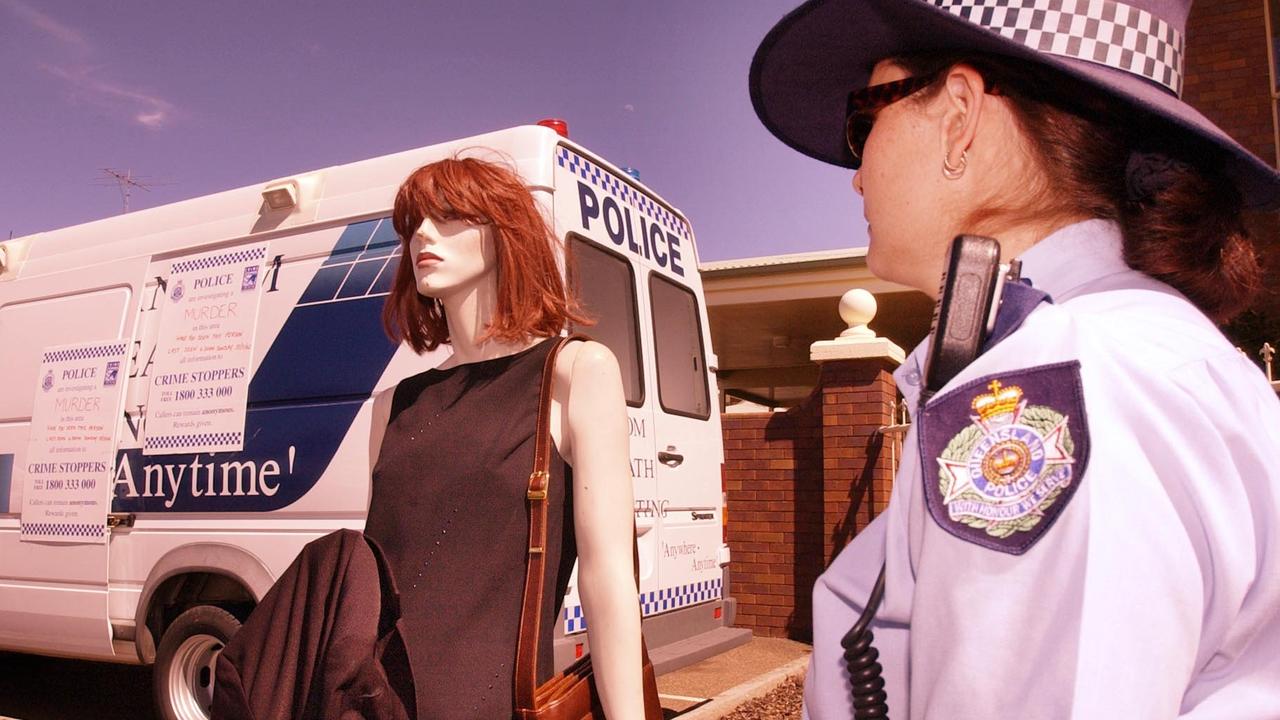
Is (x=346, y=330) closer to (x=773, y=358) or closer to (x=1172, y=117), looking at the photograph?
(x=1172, y=117)

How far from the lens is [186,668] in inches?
182

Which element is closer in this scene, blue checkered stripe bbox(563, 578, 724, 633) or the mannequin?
the mannequin

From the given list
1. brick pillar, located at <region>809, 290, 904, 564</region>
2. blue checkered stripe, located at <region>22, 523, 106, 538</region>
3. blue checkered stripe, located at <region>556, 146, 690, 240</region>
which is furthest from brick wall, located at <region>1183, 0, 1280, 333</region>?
blue checkered stripe, located at <region>22, 523, 106, 538</region>

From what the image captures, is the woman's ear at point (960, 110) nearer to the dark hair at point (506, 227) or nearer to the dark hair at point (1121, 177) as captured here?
the dark hair at point (1121, 177)

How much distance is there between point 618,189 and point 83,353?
3122mm

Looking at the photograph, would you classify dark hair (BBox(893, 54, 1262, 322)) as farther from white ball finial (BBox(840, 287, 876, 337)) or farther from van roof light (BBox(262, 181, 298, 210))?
white ball finial (BBox(840, 287, 876, 337))

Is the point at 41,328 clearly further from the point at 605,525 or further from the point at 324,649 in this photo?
the point at 605,525

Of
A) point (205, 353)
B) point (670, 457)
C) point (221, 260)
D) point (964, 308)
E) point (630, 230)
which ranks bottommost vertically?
point (670, 457)

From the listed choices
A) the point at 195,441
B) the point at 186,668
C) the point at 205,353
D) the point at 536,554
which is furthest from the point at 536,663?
the point at 186,668

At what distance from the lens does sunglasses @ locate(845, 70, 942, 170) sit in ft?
3.82

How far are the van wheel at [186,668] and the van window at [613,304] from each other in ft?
7.44

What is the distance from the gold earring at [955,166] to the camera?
1.08m

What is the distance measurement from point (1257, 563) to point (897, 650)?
12.3 inches

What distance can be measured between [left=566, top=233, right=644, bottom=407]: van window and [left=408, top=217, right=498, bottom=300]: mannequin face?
1.79m
